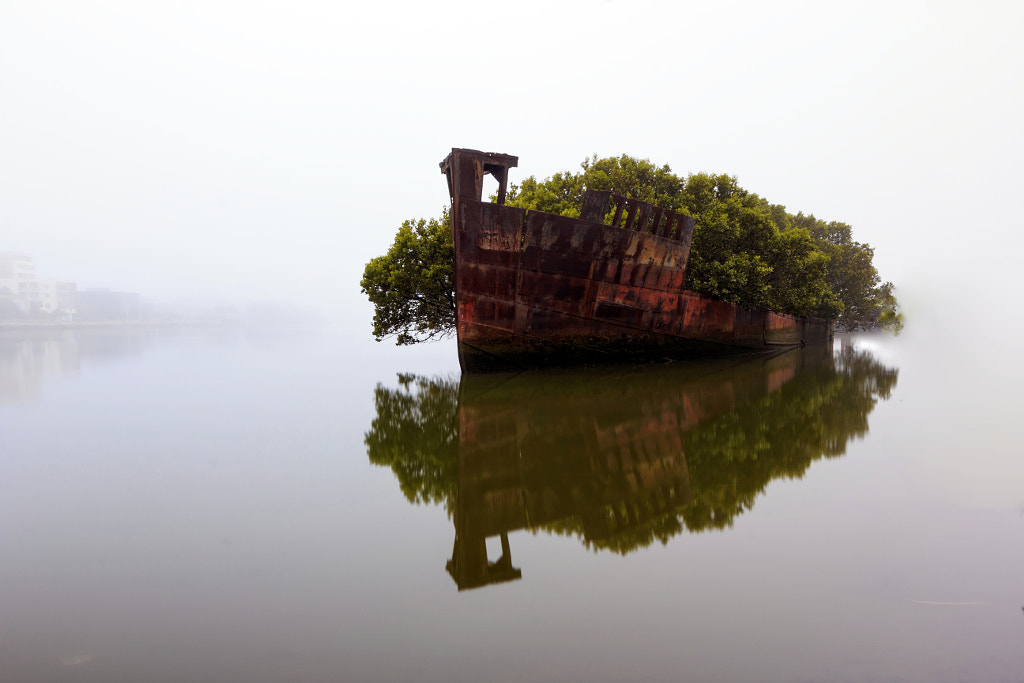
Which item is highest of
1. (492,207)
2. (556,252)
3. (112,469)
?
(492,207)

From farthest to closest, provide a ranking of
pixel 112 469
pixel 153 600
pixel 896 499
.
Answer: pixel 112 469, pixel 896 499, pixel 153 600

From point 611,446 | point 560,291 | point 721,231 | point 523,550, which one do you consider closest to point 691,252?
point 721,231

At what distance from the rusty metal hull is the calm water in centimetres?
570

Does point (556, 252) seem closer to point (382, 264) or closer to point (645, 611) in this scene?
point (382, 264)

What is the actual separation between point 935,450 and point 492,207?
31.6ft

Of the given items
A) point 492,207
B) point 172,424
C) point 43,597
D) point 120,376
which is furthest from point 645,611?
point 120,376

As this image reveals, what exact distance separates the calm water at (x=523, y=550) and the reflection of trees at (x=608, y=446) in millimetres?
46

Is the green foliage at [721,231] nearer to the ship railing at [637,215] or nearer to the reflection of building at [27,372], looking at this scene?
the ship railing at [637,215]

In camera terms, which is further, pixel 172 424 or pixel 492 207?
pixel 492 207

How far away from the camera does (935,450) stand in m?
6.27

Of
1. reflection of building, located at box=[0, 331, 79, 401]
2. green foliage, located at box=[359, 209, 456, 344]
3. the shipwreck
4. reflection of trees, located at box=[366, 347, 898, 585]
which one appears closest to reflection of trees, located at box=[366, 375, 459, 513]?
reflection of trees, located at box=[366, 347, 898, 585]

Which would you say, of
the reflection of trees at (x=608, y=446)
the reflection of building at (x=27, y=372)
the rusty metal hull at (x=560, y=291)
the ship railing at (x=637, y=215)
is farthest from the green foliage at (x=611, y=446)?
the reflection of building at (x=27, y=372)

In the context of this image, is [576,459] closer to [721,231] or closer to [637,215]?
[637,215]

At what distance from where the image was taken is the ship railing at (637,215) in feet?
45.6
